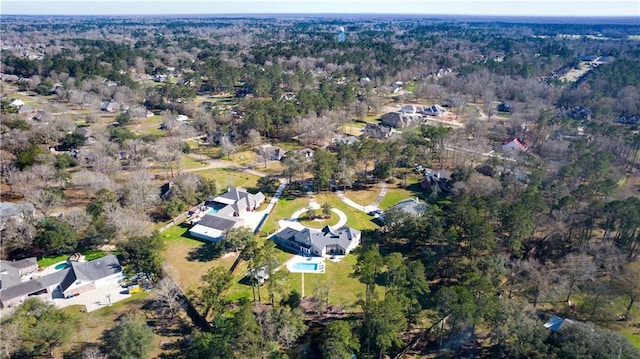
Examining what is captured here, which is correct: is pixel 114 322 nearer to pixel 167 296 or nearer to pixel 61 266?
pixel 167 296

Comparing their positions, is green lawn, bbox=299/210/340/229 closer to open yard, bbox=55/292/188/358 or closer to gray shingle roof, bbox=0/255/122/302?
open yard, bbox=55/292/188/358

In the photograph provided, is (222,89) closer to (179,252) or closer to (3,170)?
(3,170)

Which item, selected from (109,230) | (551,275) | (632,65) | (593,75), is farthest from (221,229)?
(632,65)

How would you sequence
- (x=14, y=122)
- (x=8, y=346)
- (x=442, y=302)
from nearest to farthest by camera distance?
1. (x=8, y=346)
2. (x=442, y=302)
3. (x=14, y=122)

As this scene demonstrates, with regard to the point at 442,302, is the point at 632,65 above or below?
above

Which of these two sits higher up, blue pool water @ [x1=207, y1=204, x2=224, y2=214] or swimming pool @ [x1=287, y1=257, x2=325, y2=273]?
blue pool water @ [x1=207, y1=204, x2=224, y2=214]

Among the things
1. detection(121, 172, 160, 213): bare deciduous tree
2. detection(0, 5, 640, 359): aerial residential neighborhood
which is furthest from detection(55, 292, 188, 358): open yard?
detection(121, 172, 160, 213): bare deciduous tree

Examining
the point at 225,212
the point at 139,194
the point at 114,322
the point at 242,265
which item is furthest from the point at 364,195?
the point at 114,322
